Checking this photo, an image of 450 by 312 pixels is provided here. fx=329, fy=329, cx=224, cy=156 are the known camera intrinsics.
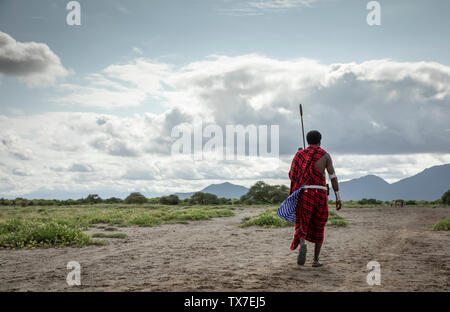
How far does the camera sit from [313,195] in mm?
6820

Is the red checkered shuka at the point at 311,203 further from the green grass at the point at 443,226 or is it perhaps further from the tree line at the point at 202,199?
the tree line at the point at 202,199

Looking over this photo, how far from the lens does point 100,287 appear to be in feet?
16.7

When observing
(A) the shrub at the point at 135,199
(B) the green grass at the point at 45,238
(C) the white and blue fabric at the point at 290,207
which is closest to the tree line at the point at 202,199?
(A) the shrub at the point at 135,199

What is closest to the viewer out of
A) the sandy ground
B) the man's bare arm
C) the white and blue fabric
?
the sandy ground

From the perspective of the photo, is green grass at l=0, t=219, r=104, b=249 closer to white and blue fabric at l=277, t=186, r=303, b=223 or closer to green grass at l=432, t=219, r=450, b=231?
white and blue fabric at l=277, t=186, r=303, b=223

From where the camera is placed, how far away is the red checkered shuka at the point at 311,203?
6746 millimetres

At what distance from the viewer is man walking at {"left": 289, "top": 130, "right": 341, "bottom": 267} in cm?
673

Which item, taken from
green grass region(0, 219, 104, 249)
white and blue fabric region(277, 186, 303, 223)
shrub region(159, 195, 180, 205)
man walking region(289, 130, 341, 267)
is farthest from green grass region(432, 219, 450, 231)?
shrub region(159, 195, 180, 205)

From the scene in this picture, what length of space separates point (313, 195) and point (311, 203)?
171mm

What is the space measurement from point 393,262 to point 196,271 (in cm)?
421

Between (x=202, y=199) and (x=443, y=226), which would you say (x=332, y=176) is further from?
(x=202, y=199)
